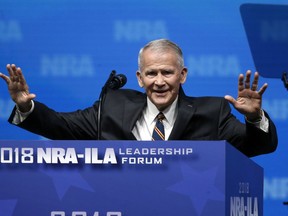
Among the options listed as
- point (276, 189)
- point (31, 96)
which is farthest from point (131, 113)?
point (276, 189)

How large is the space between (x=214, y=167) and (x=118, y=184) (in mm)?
286

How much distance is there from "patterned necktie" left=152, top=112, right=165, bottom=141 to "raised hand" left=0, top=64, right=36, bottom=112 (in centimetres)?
49

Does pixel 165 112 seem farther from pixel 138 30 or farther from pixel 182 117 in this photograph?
pixel 138 30

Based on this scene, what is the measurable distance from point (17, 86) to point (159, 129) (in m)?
0.58

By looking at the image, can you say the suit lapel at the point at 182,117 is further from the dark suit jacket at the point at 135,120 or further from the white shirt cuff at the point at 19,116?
the white shirt cuff at the point at 19,116

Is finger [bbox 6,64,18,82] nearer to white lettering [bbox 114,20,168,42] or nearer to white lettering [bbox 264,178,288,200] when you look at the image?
white lettering [bbox 114,20,168,42]

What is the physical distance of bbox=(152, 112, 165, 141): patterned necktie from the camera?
3.08 meters

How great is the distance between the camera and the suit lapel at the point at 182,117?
3.10 metres

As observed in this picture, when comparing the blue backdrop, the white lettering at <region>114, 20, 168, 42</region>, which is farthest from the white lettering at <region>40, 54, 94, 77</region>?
the white lettering at <region>114, 20, 168, 42</region>

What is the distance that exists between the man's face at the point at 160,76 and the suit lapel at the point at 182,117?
54 mm

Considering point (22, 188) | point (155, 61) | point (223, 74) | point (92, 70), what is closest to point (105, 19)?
point (92, 70)

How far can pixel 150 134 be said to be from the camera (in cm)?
311

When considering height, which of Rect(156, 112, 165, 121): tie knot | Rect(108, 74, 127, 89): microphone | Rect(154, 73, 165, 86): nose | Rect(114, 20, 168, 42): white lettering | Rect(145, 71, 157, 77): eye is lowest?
Rect(156, 112, 165, 121): tie knot

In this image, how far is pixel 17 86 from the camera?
294cm
